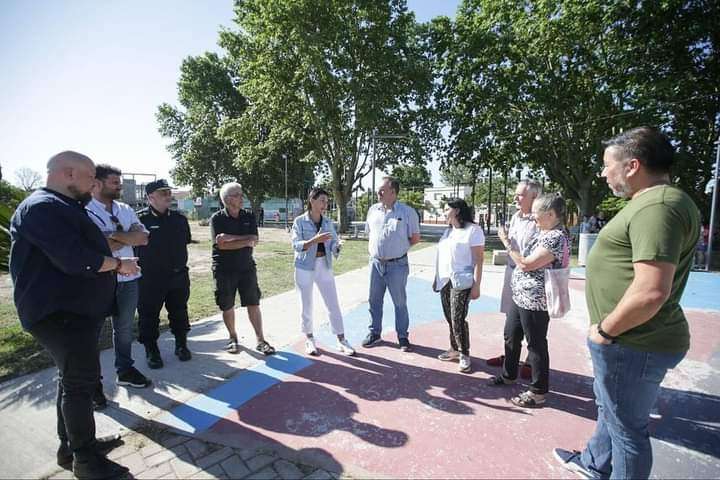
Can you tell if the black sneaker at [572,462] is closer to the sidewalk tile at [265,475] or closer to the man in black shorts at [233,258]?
the sidewalk tile at [265,475]

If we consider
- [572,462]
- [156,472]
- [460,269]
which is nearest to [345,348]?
[460,269]

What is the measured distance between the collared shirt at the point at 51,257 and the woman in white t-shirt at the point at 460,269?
3.00 m

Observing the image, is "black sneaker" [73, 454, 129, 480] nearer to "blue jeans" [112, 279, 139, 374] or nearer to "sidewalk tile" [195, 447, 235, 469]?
"sidewalk tile" [195, 447, 235, 469]

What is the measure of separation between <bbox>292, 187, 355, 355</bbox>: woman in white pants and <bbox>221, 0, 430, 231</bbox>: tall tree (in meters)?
18.7

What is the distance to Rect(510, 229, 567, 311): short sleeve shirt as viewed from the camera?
3.08 meters

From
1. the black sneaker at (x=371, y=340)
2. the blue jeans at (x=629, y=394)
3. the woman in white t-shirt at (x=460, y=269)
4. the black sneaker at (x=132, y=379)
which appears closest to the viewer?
the blue jeans at (x=629, y=394)

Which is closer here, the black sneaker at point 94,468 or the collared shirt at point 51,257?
the collared shirt at point 51,257

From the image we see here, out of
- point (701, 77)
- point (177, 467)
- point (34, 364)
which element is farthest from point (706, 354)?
point (701, 77)

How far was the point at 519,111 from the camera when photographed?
21.5 metres

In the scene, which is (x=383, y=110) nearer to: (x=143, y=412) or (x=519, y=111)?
(x=519, y=111)

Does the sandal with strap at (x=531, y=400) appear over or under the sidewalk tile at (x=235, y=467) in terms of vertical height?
over

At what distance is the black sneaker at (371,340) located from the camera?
468 cm

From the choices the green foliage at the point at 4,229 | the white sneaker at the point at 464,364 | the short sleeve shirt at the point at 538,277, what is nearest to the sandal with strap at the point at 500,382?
the white sneaker at the point at 464,364

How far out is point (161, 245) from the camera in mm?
3842
